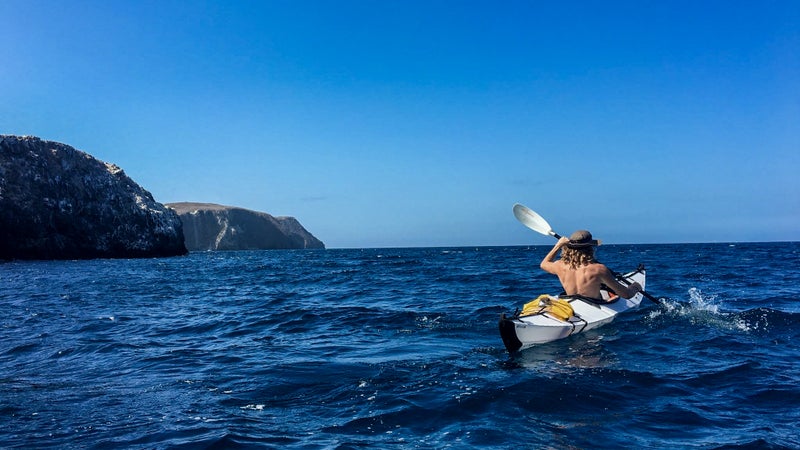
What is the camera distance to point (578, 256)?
991cm

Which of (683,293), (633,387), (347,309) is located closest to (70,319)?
(347,309)

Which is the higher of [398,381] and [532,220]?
[532,220]

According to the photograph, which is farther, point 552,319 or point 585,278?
point 585,278

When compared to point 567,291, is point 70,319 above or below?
below

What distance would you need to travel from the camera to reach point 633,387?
6.51m

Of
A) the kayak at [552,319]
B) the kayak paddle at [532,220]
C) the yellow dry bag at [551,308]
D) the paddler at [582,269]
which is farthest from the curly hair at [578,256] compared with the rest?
the kayak paddle at [532,220]

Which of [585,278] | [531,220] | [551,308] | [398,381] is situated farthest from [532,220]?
[398,381]

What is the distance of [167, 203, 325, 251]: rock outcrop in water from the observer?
525 ft

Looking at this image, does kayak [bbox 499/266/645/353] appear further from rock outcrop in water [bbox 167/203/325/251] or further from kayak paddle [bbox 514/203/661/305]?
rock outcrop in water [bbox 167/203/325/251]

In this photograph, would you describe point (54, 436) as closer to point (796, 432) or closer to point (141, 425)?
point (141, 425)

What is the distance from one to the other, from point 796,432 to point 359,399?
477 centimetres

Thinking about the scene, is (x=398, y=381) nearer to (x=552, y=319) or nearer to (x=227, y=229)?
(x=552, y=319)

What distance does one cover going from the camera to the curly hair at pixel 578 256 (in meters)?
9.80

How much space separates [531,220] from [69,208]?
245 feet
